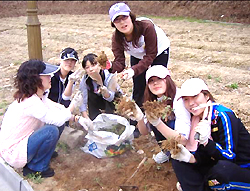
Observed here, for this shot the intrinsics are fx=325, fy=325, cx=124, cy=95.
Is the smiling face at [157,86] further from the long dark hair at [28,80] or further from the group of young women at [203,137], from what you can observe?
the long dark hair at [28,80]

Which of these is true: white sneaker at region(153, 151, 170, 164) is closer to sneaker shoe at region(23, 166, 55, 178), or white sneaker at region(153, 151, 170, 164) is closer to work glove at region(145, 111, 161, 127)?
work glove at region(145, 111, 161, 127)

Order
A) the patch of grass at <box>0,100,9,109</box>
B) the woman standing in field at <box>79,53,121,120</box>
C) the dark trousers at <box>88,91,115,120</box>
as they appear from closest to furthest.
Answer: the woman standing in field at <box>79,53,121,120</box> → the dark trousers at <box>88,91,115,120</box> → the patch of grass at <box>0,100,9,109</box>

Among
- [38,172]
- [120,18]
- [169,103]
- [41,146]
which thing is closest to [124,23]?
[120,18]

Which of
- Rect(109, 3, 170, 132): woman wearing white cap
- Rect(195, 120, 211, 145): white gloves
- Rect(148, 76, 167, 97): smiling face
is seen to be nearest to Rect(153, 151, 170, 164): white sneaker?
Rect(148, 76, 167, 97): smiling face

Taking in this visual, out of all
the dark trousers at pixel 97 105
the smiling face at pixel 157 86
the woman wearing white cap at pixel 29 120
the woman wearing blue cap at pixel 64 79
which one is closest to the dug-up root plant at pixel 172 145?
the smiling face at pixel 157 86

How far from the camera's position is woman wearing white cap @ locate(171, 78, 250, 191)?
6.72ft

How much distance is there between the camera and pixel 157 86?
2.52 meters

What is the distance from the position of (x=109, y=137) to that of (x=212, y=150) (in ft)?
3.82

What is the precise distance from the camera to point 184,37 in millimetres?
8195

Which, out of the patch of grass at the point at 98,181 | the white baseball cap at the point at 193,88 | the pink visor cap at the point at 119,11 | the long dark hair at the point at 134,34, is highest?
the pink visor cap at the point at 119,11

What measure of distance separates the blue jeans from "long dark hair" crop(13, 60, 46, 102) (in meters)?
0.32

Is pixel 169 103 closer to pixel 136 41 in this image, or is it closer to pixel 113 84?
pixel 136 41

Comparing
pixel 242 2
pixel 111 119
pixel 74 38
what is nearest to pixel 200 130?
pixel 111 119

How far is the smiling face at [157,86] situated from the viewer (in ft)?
8.28
